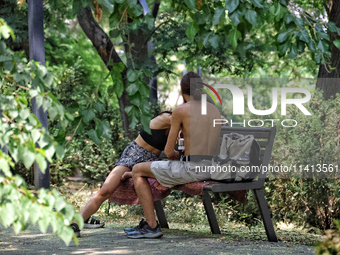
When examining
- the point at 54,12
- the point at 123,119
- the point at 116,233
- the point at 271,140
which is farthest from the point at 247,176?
the point at 54,12

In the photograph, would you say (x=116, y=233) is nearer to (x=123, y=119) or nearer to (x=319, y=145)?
(x=319, y=145)

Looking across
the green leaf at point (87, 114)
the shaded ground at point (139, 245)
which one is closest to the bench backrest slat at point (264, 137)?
the shaded ground at point (139, 245)

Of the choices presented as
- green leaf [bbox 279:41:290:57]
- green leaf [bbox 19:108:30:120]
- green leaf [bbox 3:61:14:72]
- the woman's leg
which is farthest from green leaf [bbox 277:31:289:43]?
the woman's leg

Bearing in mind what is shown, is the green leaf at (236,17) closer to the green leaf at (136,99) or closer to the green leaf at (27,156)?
the green leaf at (136,99)

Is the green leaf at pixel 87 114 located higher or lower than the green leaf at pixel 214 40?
lower

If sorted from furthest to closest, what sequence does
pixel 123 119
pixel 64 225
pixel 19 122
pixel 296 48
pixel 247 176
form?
pixel 123 119 → pixel 247 176 → pixel 296 48 → pixel 19 122 → pixel 64 225

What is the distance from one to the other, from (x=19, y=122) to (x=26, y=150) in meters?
0.22

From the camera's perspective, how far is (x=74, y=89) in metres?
8.62

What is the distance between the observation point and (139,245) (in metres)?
4.57

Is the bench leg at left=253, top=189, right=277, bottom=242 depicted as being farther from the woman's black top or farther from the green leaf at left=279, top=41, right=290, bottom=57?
the green leaf at left=279, top=41, right=290, bottom=57

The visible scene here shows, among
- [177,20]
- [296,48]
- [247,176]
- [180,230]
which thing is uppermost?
[177,20]

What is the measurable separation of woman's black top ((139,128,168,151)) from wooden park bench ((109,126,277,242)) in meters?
0.39

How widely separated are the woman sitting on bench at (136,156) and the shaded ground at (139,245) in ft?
1.01

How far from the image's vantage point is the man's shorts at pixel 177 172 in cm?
475
